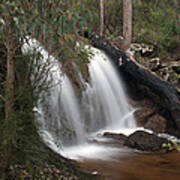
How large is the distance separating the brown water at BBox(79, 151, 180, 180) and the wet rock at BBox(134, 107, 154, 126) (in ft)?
9.16

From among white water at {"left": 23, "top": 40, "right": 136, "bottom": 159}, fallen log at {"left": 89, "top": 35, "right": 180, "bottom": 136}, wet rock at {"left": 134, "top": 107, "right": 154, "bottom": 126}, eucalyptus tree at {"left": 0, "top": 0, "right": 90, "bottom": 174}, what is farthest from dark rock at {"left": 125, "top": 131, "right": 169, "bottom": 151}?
eucalyptus tree at {"left": 0, "top": 0, "right": 90, "bottom": 174}

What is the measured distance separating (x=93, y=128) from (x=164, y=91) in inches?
104

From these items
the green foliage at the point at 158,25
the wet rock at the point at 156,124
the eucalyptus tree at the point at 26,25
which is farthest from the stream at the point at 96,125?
the green foliage at the point at 158,25

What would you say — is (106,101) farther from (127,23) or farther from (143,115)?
(127,23)

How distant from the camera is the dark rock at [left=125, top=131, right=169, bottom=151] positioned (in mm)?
7023

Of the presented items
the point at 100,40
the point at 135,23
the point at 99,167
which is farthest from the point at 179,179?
A: the point at 135,23

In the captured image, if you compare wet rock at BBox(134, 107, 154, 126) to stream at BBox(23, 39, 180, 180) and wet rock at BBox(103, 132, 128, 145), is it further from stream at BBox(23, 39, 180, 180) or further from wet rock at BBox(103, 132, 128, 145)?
wet rock at BBox(103, 132, 128, 145)

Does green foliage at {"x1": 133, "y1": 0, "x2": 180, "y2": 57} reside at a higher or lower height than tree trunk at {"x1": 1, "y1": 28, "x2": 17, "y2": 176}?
higher

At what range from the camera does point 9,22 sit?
9.46 ft

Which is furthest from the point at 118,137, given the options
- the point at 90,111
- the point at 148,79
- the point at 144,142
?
the point at 148,79

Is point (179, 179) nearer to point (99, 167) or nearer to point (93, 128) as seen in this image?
point (99, 167)

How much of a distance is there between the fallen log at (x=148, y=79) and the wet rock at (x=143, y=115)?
0.73 m

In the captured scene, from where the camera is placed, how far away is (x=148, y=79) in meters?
9.24

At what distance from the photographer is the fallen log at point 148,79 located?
854 cm
